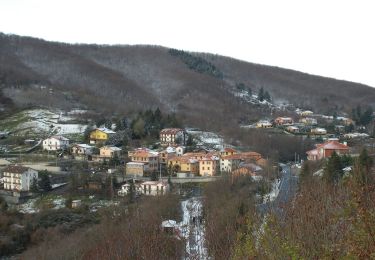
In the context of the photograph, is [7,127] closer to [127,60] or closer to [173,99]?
[173,99]

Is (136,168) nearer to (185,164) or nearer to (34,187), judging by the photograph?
(185,164)

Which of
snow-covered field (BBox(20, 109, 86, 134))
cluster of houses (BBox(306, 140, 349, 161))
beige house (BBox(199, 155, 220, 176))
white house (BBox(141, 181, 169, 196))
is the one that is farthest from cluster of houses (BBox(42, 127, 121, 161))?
cluster of houses (BBox(306, 140, 349, 161))

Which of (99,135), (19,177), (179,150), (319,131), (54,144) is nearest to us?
(19,177)

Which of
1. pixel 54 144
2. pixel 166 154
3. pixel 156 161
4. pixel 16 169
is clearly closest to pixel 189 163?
pixel 156 161

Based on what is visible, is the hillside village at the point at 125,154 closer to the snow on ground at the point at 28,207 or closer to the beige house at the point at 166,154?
the beige house at the point at 166,154

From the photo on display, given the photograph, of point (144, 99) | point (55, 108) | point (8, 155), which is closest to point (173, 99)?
point (144, 99)

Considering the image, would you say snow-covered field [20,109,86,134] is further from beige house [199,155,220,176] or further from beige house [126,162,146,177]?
beige house [199,155,220,176]

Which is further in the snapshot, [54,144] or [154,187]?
[54,144]
